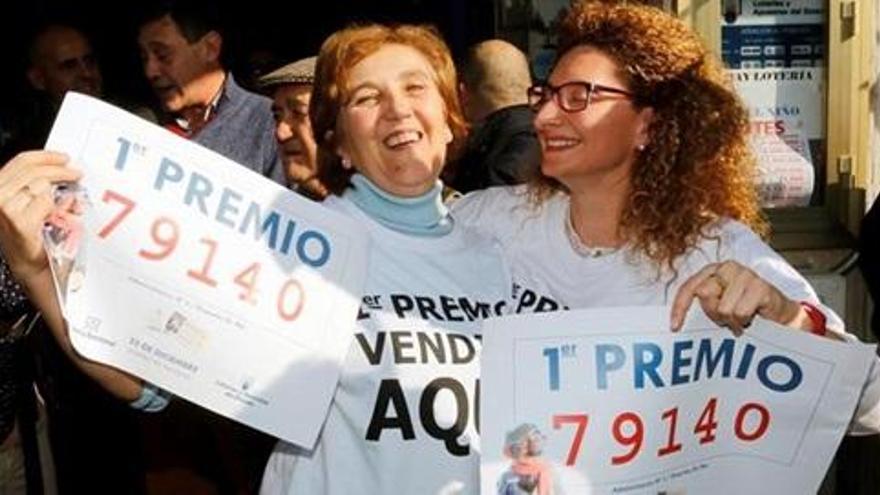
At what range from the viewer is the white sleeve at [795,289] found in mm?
2869

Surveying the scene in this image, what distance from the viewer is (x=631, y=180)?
10.3ft

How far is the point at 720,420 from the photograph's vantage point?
9.14 ft

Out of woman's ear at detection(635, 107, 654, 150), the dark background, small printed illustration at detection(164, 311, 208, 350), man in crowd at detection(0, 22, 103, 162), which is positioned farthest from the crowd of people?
the dark background

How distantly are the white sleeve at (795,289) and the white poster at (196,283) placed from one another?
698mm

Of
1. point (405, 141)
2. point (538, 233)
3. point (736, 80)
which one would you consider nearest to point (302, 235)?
point (405, 141)

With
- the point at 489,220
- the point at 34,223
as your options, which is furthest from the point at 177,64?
the point at 34,223

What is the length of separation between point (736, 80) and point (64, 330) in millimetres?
2907

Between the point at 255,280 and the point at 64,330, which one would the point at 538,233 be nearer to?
the point at 255,280

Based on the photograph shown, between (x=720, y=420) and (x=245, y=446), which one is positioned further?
(x=245, y=446)

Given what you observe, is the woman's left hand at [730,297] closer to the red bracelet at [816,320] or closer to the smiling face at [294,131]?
the red bracelet at [816,320]

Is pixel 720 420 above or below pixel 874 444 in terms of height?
above

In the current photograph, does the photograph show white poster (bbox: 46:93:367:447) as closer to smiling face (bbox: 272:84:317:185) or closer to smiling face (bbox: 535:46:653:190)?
smiling face (bbox: 535:46:653:190)

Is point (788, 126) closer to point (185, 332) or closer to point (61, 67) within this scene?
point (61, 67)

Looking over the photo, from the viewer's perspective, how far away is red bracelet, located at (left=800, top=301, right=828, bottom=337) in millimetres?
2826
